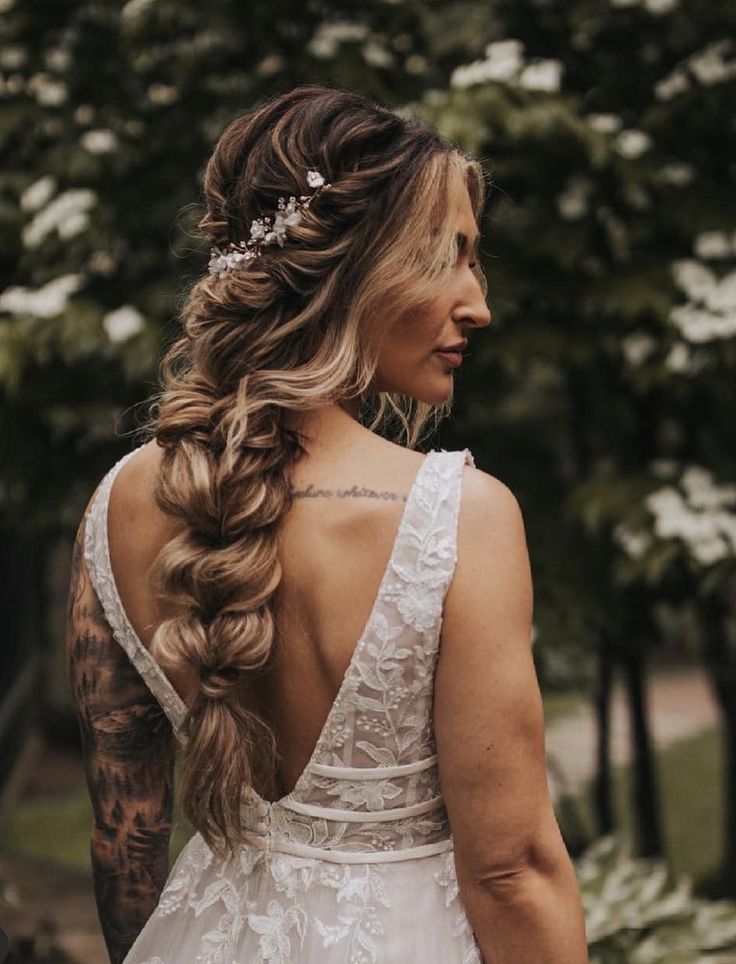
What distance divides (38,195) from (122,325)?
0.64 m

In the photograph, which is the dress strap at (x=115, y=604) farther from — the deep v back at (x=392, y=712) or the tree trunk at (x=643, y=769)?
the tree trunk at (x=643, y=769)

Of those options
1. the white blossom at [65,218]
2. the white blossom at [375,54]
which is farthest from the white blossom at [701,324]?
the white blossom at [65,218]

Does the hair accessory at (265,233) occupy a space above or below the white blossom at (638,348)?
above

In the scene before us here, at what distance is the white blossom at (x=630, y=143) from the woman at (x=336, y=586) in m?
2.75

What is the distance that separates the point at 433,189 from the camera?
1.81 metres

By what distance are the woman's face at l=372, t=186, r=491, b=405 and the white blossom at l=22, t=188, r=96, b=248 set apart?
2.98 metres

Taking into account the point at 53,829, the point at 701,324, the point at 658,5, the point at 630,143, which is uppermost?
the point at 658,5

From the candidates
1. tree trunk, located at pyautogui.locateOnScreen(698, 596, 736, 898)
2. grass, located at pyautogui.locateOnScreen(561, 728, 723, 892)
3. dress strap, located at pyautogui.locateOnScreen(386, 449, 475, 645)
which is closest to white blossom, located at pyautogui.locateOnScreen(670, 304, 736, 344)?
tree trunk, located at pyautogui.locateOnScreen(698, 596, 736, 898)

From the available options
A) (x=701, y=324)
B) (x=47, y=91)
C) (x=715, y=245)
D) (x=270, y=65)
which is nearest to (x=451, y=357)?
(x=701, y=324)

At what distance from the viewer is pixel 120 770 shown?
2111 millimetres

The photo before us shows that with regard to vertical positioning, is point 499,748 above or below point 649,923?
above

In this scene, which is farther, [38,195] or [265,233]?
[38,195]

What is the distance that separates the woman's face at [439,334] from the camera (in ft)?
6.07

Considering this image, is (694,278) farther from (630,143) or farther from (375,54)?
(375,54)
